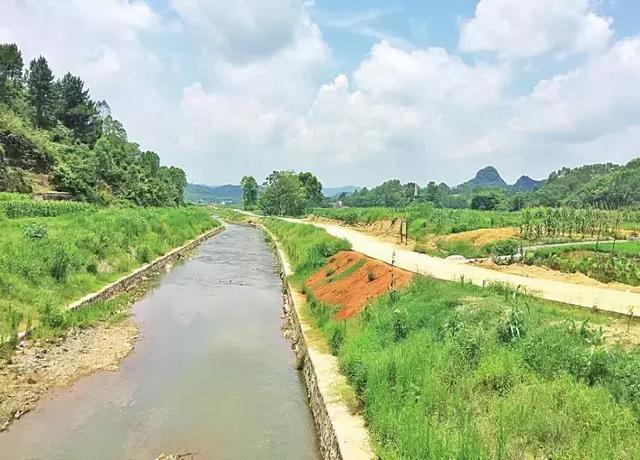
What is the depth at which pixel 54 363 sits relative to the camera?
11914 millimetres

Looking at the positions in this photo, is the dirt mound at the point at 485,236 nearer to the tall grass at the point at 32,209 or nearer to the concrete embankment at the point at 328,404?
the concrete embankment at the point at 328,404

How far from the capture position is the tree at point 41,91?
59.8 metres

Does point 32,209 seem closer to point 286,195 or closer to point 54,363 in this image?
point 54,363

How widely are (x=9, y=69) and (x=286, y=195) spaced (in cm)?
4272

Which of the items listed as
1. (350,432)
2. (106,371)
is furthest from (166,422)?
(350,432)

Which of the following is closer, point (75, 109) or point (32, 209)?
point (32, 209)

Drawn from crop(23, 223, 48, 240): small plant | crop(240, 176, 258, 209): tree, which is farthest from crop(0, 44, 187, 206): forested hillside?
crop(240, 176, 258, 209): tree

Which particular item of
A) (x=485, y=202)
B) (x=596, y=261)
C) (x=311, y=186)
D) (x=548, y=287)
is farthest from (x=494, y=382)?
(x=311, y=186)

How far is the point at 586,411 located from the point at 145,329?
13.6 metres

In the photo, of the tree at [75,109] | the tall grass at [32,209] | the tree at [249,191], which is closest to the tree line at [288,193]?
the tree at [249,191]

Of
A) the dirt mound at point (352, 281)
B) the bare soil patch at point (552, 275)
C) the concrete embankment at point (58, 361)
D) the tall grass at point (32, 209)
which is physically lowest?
the concrete embankment at point (58, 361)

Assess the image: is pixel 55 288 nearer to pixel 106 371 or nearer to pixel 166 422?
pixel 106 371

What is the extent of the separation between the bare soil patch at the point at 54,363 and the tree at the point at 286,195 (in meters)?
69.6

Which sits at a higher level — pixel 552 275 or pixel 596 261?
pixel 596 261
